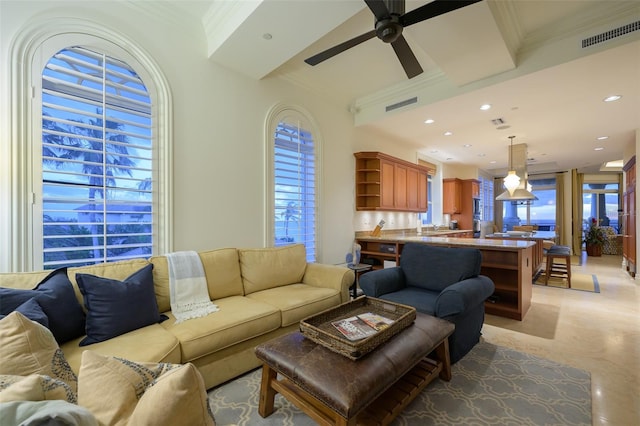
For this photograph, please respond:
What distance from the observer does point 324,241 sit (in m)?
4.30

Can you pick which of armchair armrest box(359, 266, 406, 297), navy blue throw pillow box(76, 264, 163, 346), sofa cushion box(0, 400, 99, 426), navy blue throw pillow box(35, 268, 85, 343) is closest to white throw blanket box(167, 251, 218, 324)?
navy blue throw pillow box(76, 264, 163, 346)

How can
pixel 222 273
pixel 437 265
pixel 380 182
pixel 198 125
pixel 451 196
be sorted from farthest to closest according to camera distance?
1. pixel 451 196
2. pixel 380 182
3. pixel 198 125
4. pixel 437 265
5. pixel 222 273

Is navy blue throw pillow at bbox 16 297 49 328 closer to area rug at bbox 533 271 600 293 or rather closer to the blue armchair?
the blue armchair

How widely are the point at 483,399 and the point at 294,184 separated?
9.83 ft

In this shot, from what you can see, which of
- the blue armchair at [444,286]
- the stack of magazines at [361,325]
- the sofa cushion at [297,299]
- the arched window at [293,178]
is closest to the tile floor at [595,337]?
the blue armchair at [444,286]

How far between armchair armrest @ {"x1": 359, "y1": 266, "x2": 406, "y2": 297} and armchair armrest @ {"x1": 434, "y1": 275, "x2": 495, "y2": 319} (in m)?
0.56

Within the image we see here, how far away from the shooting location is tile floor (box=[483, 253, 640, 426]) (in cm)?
191

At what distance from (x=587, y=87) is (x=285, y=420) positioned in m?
4.68

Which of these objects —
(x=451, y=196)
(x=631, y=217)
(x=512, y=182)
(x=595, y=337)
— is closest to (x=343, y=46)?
(x=595, y=337)

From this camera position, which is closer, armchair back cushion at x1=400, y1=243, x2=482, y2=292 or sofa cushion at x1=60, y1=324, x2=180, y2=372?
sofa cushion at x1=60, y1=324, x2=180, y2=372

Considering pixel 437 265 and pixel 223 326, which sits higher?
pixel 437 265

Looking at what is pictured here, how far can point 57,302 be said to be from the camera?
1.68 m

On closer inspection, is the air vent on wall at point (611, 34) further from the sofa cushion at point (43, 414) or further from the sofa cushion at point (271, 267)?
the sofa cushion at point (43, 414)

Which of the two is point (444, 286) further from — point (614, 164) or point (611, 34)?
point (614, 164)
